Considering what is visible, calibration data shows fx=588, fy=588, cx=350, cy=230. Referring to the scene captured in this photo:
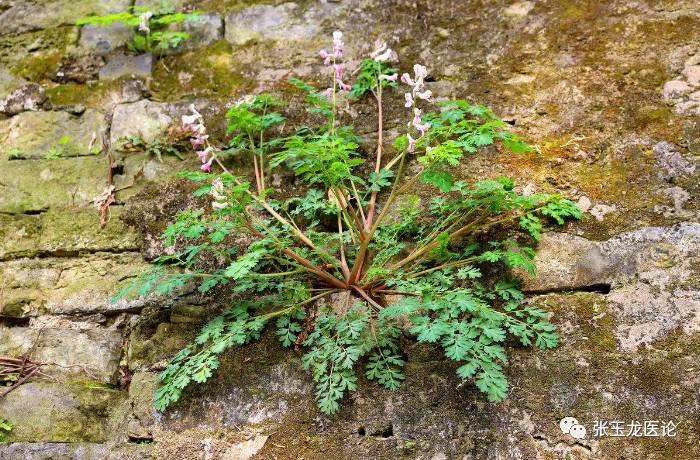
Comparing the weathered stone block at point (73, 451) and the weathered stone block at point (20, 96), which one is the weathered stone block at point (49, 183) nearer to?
the weathered stone block at point (20, 96)

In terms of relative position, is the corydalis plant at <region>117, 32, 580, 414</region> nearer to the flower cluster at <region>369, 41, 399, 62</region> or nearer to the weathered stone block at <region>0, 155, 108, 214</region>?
the flower cluster at <region>369, 41, 399, 62</region>

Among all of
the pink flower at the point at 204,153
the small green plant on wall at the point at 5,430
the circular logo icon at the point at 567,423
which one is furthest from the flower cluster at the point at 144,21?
the circular logo icon at the point at 567,423

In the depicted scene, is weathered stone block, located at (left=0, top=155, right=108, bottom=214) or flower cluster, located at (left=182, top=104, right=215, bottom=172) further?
weathered stone block, located at (left=0, top=155, right=108, bottom=214)

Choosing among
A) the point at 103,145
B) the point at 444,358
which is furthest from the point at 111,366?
the point at 444,358

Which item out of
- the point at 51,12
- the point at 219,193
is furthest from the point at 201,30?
the point at 219,193

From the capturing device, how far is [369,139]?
2.79m

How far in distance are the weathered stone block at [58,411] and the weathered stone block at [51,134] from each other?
1.23 metres

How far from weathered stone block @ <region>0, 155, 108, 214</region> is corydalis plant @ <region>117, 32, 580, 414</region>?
2.07ft

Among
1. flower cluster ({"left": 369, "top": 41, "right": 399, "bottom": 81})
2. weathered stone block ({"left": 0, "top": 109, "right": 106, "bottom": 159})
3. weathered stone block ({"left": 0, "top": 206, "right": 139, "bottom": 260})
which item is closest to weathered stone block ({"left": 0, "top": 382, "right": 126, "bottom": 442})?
weathered stone block ({"left": 0, "top": 206, "right": 139, "bottom": 260})

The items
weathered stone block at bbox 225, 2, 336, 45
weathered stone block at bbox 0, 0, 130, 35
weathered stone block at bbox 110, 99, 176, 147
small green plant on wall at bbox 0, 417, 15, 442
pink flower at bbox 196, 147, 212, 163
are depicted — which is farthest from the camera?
weathered stone block at bbox 0, 0, 130, 35

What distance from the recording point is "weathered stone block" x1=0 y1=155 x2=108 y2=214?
9.49 feet

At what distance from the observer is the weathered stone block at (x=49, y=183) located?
2893 mm

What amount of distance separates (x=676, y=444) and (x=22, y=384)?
2438mm

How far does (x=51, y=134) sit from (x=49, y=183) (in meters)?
0.31
